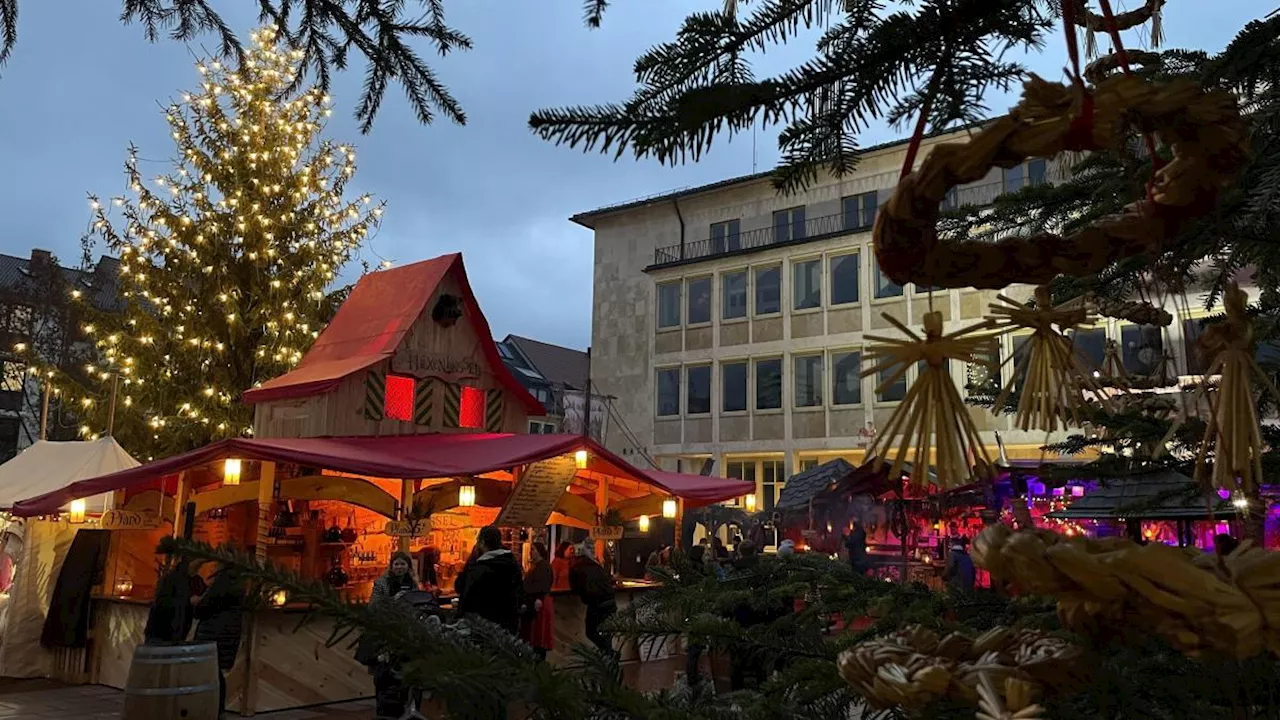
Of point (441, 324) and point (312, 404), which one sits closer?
point (312, 404)

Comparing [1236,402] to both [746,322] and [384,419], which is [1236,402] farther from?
[746,322]

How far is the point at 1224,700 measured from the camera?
105 centimetres

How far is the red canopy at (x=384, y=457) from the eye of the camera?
9.59m

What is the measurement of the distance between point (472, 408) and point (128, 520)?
15.1 feet

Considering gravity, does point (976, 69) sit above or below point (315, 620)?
above

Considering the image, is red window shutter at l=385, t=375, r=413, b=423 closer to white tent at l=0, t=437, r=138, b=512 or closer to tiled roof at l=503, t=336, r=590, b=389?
white tent at l=0, t=437, r=138, b=512

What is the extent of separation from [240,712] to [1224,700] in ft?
30.0

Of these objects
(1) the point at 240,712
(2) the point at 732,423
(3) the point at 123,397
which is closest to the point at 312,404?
(1) the point at 240,712

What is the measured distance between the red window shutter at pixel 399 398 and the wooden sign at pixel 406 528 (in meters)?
2.19

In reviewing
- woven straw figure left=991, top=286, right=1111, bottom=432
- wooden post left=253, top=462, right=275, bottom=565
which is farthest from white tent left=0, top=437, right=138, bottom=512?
woven straw figure left=991, top=286, right=1111, bottom=432

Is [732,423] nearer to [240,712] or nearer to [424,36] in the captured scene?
[240,712]

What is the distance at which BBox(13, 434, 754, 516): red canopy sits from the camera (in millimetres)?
9594

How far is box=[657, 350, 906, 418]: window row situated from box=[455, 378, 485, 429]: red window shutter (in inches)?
498

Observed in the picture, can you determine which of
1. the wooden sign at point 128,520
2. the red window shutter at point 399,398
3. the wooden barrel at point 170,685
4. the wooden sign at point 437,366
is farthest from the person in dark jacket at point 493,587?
the wooden sign at point 437,366
